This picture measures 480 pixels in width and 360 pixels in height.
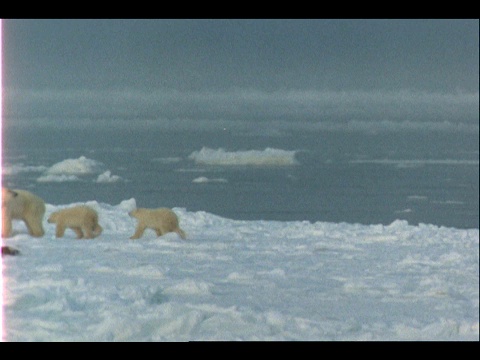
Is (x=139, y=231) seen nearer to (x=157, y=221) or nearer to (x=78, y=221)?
(x=157, y=221)

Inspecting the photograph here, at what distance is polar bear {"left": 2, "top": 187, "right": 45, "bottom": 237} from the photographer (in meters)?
4.17

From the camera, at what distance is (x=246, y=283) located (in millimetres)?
3734

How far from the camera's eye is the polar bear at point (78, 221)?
4285 millimetres

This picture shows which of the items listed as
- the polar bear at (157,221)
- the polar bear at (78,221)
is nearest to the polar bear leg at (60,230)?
the polar bear at (78,221)

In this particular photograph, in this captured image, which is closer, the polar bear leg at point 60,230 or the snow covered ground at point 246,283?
the snow covered ground at point 246,283

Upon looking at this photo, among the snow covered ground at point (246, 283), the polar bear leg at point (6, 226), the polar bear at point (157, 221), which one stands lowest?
the snow covered ground at point (246, 283)

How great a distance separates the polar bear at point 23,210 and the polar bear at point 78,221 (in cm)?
7

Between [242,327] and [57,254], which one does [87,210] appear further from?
[242,327]

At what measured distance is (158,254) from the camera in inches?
159

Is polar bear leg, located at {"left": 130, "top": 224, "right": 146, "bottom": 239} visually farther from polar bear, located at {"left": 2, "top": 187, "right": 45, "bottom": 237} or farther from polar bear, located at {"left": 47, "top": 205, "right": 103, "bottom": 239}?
polar bear, located at {"left": 2, "top": 187, "right": 45, "bottom": 237}

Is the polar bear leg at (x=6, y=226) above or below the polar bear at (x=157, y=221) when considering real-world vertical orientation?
below

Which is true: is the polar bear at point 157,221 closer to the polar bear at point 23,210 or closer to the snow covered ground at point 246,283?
the snow covered ground at point 246,283

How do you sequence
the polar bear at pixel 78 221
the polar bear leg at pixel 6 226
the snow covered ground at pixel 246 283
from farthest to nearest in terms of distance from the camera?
the polar bear at pixel 78 221 → the polar bear leg at pixel 6 226 → the snow covered ground at pixel 246 283

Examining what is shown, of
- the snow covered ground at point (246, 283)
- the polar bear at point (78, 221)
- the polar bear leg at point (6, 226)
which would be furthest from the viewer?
the polar bear at point (78, 221)
